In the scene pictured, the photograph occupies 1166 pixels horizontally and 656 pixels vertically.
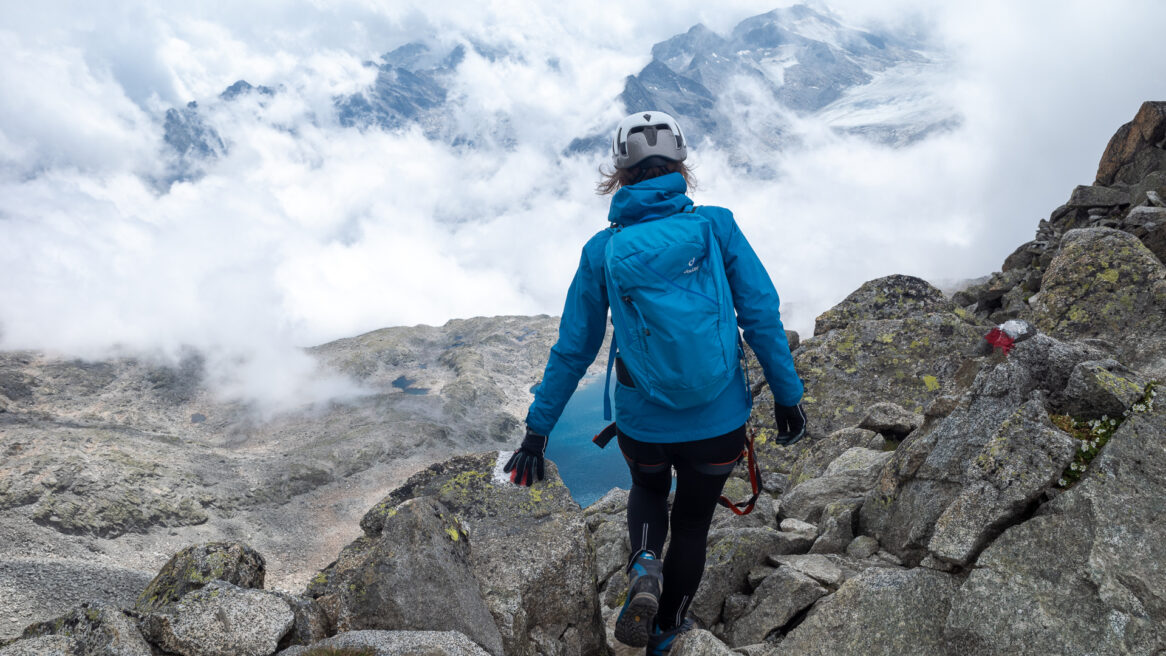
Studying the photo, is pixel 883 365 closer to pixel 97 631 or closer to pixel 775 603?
pixel 775 603

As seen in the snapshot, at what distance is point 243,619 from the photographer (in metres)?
5.99

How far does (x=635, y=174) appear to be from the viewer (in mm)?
6477

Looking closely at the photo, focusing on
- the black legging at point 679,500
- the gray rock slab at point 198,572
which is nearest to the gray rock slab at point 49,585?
the gray rock slab at point 198,572

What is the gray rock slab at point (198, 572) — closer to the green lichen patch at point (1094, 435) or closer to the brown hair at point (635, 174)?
the brown hair at point (635, 174)

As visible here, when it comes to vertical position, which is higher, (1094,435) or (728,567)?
(1094,435)

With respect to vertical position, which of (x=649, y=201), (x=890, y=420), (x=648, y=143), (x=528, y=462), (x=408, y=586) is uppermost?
(x=648, y=143)

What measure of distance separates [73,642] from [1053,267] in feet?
60.5

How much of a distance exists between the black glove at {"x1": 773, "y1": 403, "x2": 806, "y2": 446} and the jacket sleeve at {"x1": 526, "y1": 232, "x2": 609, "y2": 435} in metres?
1.98

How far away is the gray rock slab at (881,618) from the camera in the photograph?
19.1 ft

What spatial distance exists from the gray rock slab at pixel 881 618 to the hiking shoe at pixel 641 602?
4.58ft

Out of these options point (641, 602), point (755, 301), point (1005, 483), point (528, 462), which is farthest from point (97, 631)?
point (1005, 483)

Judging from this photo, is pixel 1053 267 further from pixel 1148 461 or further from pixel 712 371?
pixel 712 371

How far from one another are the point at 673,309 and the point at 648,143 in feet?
6.43

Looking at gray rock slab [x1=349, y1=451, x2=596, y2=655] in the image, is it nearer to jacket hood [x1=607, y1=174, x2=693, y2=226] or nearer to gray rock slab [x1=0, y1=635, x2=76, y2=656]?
gray rock slab [x1=0, y1=635, x2=76, y2=656]
